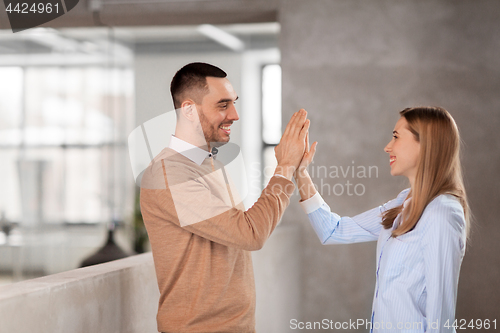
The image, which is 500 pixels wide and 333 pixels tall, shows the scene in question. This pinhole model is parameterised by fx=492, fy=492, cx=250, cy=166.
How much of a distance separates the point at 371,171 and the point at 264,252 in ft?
4.15

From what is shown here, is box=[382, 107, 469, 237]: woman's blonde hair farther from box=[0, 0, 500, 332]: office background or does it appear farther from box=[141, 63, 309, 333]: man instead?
box=[0, 0, 500, 332]: office background

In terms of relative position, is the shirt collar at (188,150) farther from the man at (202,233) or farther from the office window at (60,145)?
the office window at (60,145)

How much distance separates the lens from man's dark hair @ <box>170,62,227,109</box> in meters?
1.47

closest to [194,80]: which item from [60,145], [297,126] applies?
[297,126]

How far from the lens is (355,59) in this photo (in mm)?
3814

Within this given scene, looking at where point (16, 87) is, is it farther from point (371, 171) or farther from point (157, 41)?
point (371, 171)

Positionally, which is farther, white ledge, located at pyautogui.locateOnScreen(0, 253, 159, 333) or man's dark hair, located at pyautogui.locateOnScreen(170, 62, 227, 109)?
man's dark hair, located at pyautogui.locateOnScreen(170, 62, 227, 109)

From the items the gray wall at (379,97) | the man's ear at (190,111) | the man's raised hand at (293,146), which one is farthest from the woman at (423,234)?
the gray wall at (379,97)

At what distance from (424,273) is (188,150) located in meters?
0.78

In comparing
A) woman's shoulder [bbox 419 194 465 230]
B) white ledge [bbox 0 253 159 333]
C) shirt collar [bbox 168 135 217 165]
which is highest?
shirt collar [bbox 168 135 217 165]

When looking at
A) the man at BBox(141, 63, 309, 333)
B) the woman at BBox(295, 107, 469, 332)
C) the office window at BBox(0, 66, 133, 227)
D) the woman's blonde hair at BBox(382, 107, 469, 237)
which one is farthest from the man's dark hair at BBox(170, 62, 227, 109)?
the office window at BBox(0, 66, 133, 227)

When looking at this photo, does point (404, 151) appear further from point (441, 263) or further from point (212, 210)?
point (212, 210)

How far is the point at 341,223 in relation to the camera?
76.6 inches

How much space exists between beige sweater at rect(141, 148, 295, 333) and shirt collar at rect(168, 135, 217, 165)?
4 cm
